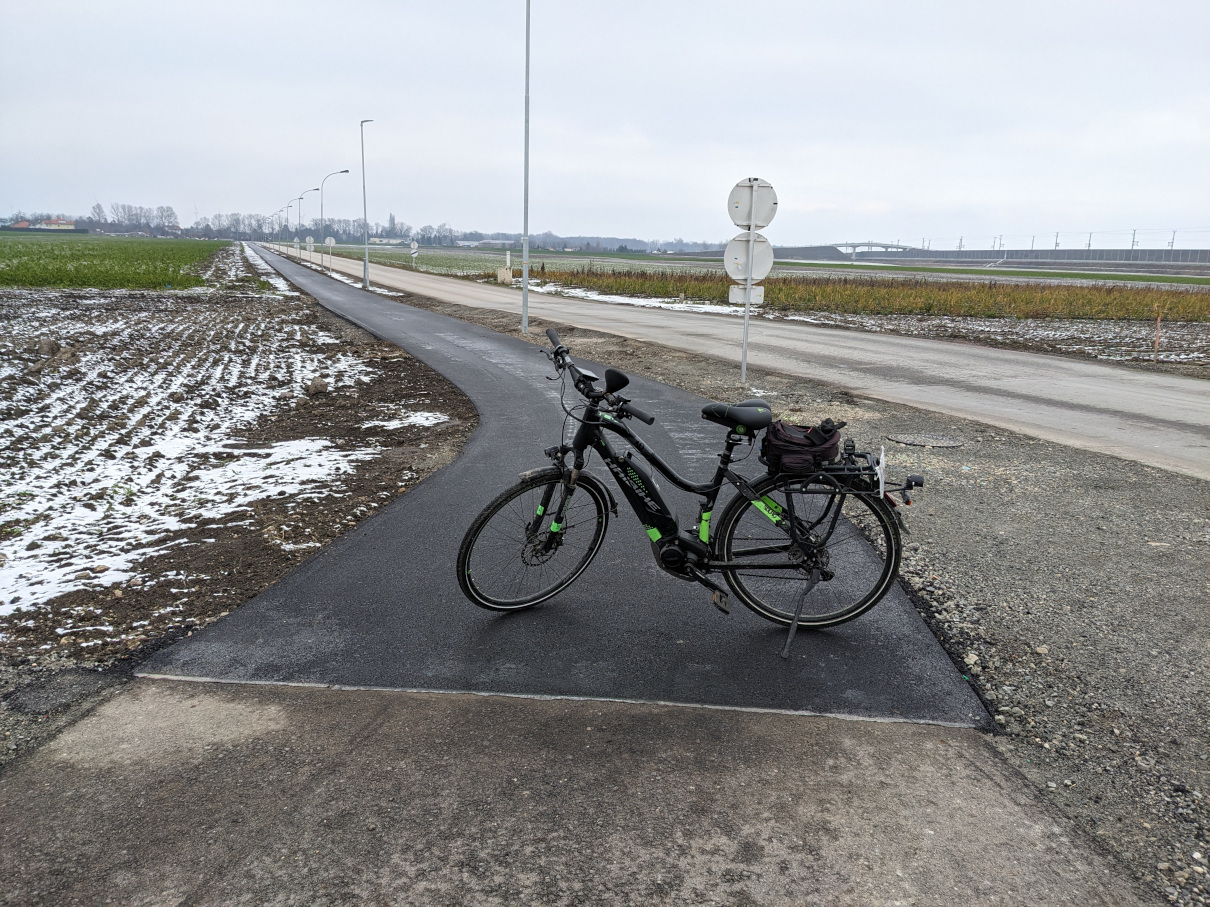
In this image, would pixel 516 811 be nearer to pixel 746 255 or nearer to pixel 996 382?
pixel 746 255

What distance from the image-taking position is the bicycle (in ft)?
13.3

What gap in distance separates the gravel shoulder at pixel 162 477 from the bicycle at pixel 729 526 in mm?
1597

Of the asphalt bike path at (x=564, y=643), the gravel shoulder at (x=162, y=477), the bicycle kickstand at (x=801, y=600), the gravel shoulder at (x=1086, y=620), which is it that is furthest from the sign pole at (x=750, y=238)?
the bicycle kickstand at (x=801, y=600)

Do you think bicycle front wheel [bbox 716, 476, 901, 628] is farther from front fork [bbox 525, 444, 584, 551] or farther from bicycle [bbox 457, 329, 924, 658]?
front fork [bbox 525, 444, 584, 551]

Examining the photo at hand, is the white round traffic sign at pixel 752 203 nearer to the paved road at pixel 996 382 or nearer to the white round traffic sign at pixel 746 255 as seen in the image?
the white round traffic sign at pixel 746 255

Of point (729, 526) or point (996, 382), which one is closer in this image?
point (729, 526)

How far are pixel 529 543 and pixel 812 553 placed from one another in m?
1.47

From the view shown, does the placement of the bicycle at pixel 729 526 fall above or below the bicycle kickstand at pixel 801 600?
above

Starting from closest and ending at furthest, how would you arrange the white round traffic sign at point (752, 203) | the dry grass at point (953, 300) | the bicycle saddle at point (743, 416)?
the bicycle saddle at point (743, 416), the white round traffic sign at point (752, 203), the dry grass at point (953, 300)

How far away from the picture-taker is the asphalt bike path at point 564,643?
3.60 meters

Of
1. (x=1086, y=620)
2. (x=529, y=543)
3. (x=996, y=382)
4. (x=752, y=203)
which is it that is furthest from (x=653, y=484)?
(x=996, y=382)

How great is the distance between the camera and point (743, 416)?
3912 mm

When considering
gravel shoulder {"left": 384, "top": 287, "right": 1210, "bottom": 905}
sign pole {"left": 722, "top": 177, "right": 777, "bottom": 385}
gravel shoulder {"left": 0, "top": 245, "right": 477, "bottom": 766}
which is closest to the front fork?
gravel shoulder {"left": 0, "top": 245, "right": 477, "bottom": 766}

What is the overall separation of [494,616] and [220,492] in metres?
3.45
